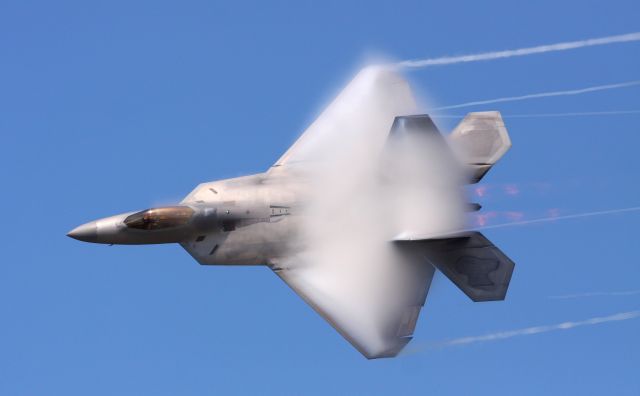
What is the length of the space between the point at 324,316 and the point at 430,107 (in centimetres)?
541

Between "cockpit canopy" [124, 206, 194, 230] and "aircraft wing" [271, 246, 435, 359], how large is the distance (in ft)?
7.75

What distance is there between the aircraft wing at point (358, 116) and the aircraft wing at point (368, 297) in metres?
2.45

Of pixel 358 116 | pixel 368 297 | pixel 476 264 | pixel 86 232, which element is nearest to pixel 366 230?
pixel 368 297

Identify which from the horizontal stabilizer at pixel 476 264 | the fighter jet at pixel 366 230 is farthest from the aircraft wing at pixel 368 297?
the horizontal stabilizer at pixel 476 264

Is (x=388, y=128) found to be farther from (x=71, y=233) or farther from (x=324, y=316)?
(x=71, y=233)

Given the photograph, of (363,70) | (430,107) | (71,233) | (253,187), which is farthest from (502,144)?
(71,233)

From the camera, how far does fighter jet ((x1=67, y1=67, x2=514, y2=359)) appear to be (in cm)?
2706

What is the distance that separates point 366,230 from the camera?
27734 mm

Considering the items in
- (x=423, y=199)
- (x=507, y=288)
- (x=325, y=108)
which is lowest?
(x=507, y=288)

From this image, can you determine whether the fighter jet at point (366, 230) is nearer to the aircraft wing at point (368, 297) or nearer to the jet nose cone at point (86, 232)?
the aircraft wing at point (368, 297)

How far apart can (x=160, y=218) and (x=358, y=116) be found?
536 centimetres

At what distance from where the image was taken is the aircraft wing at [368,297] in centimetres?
2750

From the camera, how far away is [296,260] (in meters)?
27.5

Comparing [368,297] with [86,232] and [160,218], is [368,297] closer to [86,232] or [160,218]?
[160,218]
